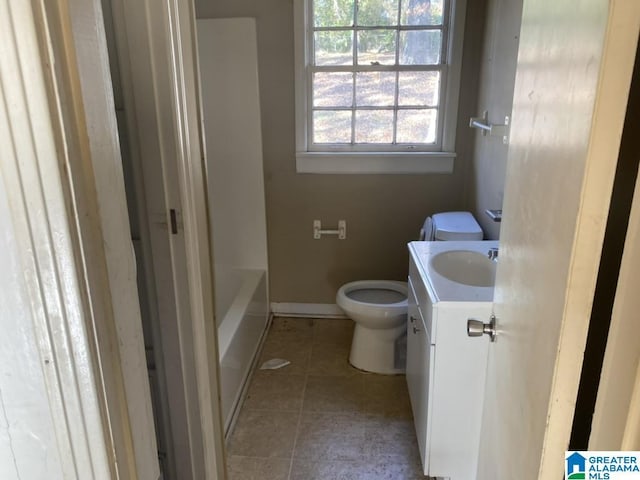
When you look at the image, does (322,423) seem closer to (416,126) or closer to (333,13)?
(416,126)

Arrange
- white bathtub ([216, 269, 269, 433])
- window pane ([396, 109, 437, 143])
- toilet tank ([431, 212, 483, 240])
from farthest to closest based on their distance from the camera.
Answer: window pane ([396, 109, 437, 143]) < toilet tank ([431, 212, 483, 240]) < white bathtub ([216, 269, 269, 433])

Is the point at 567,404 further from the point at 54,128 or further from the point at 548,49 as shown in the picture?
the point at 54,128

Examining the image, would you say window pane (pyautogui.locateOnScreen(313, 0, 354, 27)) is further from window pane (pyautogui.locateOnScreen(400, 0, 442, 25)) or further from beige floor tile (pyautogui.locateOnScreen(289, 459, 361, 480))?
beige floor tile (pyautogui.locateOnScreen(289, 459, 361, 480))

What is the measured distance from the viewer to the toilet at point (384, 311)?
2.35 m

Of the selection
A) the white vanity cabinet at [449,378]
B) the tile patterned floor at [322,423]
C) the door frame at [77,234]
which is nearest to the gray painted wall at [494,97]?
the white vanity cabinet at [449,378]

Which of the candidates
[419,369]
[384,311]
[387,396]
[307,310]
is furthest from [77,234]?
[307,310]

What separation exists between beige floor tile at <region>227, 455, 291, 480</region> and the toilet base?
733mm

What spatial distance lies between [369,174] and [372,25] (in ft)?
2.67

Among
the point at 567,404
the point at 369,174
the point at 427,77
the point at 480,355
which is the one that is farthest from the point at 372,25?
the point at 567,404

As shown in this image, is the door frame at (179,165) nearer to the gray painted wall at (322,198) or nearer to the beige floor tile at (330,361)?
the beige floor tile at (330,361)

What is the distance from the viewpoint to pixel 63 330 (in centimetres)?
56

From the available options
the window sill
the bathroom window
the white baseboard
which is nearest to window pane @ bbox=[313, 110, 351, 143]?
the bathroom window

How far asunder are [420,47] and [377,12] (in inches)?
11.9

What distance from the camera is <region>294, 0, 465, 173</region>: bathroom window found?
104 inches
